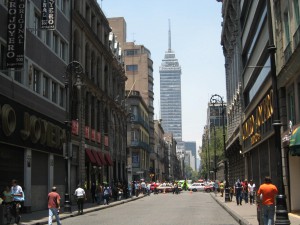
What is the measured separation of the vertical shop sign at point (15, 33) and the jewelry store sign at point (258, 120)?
14.2 metres

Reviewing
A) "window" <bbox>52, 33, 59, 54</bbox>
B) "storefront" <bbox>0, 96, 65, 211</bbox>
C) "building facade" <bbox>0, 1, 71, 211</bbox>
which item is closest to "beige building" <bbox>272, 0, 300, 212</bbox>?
"building facade" <bbox>0, 1, 71, 211</bbox>

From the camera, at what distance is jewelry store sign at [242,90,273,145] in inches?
1176

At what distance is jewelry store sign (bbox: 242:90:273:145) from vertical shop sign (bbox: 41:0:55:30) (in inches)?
546

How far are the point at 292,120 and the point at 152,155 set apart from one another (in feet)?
315

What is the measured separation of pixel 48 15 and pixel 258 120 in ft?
53.0

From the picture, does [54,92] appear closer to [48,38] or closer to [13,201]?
[48,38]

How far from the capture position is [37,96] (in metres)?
31.1

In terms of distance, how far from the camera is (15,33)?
25.2 metres

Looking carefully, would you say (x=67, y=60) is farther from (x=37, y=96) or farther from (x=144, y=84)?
(x=144, y=84)

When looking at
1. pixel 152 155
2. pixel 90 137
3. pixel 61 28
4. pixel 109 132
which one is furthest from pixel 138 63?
pixel 61 28

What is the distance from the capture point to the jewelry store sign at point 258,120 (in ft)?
98.0

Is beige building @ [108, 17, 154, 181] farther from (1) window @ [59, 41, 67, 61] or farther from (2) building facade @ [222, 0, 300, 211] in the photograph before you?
(1) window @ [59, 41, 67, 61]

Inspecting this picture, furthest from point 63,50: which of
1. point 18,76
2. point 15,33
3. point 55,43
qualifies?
point 15,33

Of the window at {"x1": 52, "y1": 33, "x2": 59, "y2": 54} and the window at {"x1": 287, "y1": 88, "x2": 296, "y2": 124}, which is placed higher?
the window at {"x1": 52, "y1": 33, "x2": 59, "y2": 54}
